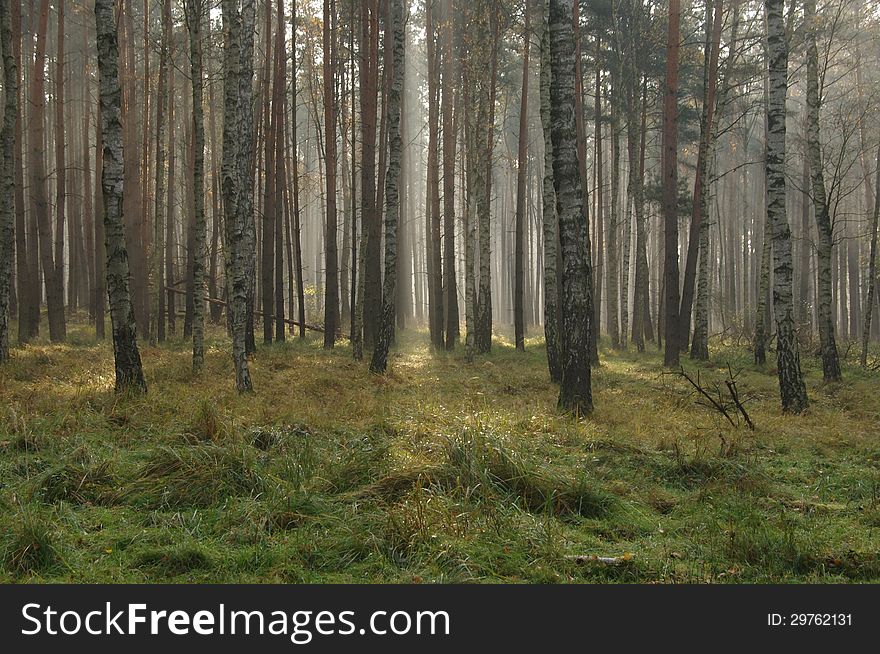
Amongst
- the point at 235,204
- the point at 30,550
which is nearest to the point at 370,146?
the point at 235,204

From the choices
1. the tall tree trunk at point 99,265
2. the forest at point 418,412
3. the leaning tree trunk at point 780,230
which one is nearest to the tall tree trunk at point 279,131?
the forest at point 418,412

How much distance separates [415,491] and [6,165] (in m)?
11.9

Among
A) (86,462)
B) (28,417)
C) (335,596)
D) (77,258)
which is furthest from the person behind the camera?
(77,258)

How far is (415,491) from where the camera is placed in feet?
17.1

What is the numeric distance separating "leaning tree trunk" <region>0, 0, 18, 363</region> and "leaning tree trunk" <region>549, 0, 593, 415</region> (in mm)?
10003

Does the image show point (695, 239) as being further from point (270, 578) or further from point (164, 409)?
point (270, 578)

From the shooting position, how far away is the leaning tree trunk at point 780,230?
10109 mm

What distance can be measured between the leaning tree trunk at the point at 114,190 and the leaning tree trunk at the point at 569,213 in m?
5.99

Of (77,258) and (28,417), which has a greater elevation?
(77,258)

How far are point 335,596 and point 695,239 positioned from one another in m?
18.2

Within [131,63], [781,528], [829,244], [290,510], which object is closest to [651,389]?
[829,244]

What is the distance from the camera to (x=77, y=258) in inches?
1104

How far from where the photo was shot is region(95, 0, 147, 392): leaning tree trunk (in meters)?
9.41

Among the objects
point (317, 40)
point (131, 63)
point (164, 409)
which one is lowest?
point (164, 409)
